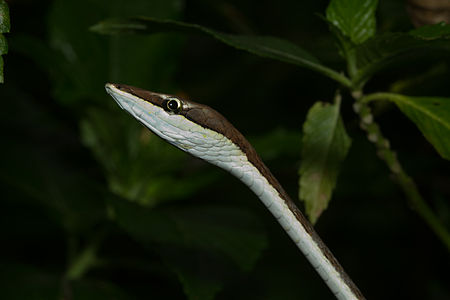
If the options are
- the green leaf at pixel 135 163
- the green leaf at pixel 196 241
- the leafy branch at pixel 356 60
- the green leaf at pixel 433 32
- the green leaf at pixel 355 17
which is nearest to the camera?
the green leaf at pixel 433 32

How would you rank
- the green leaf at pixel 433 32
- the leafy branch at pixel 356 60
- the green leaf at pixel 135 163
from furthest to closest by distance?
the green leaf at pixel 135 163 < the leafy branch at pixel 356 60 < the green leaf at pixel 433 32

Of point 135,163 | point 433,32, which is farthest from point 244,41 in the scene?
point 135,163

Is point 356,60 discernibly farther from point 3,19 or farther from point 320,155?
point 3,19

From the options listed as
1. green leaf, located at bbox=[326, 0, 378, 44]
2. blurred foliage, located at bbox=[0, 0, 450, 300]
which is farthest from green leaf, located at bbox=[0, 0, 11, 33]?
green leaf, located at bbox=[326, 0, 378, 44]

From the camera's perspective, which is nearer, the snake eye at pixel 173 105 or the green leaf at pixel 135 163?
the snake eye at pixel 173 105

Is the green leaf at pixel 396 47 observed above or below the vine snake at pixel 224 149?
above

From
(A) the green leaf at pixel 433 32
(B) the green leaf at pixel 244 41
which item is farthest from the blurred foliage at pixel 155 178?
(B) the green leaf at pixel 244 41

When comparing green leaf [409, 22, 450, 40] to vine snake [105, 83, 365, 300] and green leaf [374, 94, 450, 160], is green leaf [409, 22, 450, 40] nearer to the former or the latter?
green leaf [374, 94, 450, 160]

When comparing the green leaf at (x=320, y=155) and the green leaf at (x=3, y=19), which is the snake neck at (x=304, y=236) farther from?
the green leaf at (x=3, y=19)
